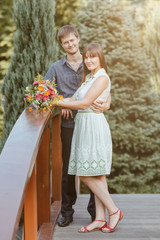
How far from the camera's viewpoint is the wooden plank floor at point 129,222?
2.97 m

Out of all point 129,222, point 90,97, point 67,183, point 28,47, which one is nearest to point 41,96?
point 90,97

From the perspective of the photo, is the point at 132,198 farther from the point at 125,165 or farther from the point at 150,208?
the point at 125,165

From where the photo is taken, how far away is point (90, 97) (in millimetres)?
2820

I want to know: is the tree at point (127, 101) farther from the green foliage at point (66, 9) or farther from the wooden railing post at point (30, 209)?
the wooden railing post at point (30, 209)

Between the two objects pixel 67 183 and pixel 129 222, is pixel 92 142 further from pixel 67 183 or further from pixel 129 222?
pixel 129 222

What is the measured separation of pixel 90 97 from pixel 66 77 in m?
0.57

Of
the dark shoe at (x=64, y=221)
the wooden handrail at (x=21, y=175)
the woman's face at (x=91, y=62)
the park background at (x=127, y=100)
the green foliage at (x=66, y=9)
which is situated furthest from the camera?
the green foliage at (x=66, y=9)

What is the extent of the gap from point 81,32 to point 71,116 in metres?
3.83

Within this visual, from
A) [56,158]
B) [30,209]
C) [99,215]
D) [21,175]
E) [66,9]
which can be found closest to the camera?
[21,175]

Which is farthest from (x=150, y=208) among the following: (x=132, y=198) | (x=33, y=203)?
(x=33, y=203)

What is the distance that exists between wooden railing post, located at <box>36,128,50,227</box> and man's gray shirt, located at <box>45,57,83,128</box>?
36 cm

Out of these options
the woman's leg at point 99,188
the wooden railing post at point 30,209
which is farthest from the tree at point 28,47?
the wooden railing post at point 30,209

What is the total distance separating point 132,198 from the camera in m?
4.43

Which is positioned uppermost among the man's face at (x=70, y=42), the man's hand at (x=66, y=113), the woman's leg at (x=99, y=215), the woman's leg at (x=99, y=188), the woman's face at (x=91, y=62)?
the man's face at (x=70, y=42)
